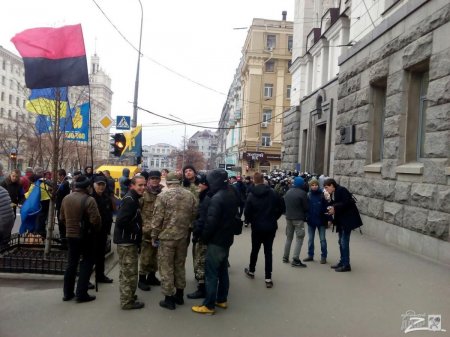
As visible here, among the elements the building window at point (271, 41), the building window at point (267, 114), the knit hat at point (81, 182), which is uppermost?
the building window at point (271, 41)

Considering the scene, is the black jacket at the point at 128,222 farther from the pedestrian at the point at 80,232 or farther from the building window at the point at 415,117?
the building window at the point at 415,117

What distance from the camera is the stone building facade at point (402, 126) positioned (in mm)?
7969

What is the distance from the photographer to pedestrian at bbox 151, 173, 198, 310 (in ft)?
17.1

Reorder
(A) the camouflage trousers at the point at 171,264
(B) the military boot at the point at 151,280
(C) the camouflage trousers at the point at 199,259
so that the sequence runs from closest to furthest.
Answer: (A) the camouflage trousers at the point at 171,264 → (C) the camouflage trousers at the point at 199,259 → (B) the military boot at the point at 151,280

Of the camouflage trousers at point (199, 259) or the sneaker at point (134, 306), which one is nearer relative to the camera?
the sneaker at point (134, 306)

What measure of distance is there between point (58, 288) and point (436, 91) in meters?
7.75

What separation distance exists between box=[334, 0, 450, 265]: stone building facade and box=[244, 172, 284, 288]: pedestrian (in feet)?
11.4

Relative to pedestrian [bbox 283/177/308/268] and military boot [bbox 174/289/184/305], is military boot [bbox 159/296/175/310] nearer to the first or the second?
military boot [bbox 174/289/184/305]

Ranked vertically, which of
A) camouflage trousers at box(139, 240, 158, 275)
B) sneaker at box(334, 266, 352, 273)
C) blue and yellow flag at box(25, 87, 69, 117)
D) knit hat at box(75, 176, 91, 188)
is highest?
blue and yellow flag at box(25, 87, 69, 117)

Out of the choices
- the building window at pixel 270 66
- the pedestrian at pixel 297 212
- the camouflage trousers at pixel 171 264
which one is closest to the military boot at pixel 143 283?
the camouflage trousers at pixel 171 264

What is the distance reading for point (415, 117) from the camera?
959 centimetres

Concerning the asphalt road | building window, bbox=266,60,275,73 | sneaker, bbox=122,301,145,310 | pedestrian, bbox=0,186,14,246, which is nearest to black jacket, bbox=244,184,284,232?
the asphalt road

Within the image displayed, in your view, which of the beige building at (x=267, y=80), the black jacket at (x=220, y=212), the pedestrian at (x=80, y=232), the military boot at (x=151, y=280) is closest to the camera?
the black jacket at (x=220, y=212)

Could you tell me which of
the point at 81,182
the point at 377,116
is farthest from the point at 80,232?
the point at 377,116
